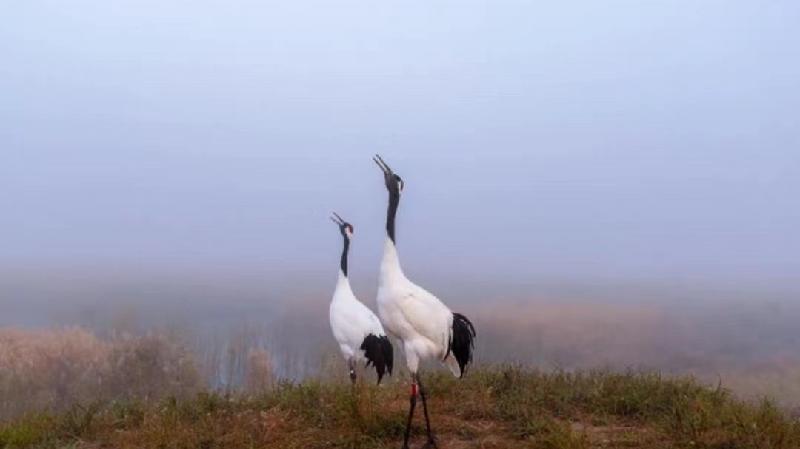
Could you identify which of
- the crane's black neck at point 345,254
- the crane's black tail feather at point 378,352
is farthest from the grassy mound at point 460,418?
the crane's black neck at point 345,254

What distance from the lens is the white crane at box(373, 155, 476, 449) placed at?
322 inches

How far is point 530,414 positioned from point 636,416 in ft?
4.71

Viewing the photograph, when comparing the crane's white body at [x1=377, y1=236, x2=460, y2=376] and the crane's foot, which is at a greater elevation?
the crane's white body at [x1=377, y1=236, x2=460, y2=376]

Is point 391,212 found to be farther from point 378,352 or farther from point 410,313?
point 378,352

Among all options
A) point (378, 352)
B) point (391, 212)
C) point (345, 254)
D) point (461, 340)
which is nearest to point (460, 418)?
point (461, 340)

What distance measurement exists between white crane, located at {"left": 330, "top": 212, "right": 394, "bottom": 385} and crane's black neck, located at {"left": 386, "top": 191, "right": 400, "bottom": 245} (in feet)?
13.0

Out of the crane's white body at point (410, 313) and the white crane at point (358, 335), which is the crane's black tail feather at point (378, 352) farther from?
the crane's white body at point (410, 313)

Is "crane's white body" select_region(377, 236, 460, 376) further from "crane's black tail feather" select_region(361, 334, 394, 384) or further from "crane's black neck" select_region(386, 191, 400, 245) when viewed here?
"crane's black tail feather" select_region(361, 334, 394, 384)

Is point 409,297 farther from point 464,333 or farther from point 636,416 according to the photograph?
point 636,416

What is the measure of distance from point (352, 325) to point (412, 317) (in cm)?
421

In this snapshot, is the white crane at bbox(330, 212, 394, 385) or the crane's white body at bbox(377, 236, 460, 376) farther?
the white crane at bbox(330, 212, 394, 385)

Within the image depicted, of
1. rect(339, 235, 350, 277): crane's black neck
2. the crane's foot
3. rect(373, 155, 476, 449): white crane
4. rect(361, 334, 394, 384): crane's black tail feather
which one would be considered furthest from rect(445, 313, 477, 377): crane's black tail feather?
rect(339, 235, 350, 277): crane's black neck

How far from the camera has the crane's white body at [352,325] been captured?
480 inches

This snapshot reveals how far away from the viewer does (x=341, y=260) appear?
43.4 ft
